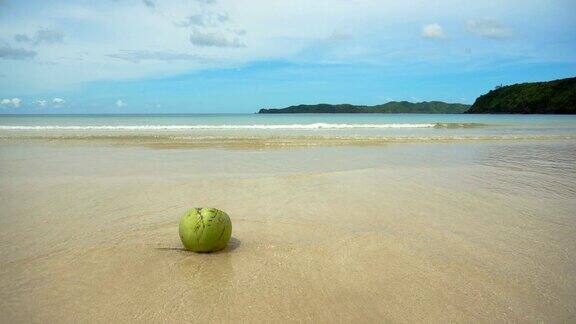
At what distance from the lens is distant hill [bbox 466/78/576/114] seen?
80.2 m

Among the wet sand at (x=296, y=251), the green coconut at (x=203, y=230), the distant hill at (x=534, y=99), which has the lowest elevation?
the wet sand at (x=296, y=251)

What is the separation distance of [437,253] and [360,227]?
3.41 ft

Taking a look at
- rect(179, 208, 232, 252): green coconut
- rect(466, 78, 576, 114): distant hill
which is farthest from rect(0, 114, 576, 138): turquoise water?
rect(466, 78, 576, 114): distant hill

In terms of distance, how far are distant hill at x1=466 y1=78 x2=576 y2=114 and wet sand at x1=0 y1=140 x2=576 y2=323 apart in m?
87.9

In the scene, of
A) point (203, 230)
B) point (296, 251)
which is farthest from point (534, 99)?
point (203, 230)

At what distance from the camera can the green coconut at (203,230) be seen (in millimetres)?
3793

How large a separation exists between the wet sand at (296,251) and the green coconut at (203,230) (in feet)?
0.39

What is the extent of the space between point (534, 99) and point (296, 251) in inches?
4009

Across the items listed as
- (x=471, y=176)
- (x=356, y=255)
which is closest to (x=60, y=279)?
(x=356, y=255)

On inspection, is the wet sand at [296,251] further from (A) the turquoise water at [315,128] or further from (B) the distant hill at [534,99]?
(B) the distant hill at [534,99]

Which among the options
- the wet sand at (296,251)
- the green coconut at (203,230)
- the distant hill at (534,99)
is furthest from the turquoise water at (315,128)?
the distant hill at (534,99)

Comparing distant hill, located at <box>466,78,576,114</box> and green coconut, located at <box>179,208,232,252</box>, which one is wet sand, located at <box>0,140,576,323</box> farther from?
distant hill, located at <box>466,78,576,114</box>

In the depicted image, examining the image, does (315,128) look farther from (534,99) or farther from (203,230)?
(534,99)

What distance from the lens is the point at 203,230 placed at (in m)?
3.78
